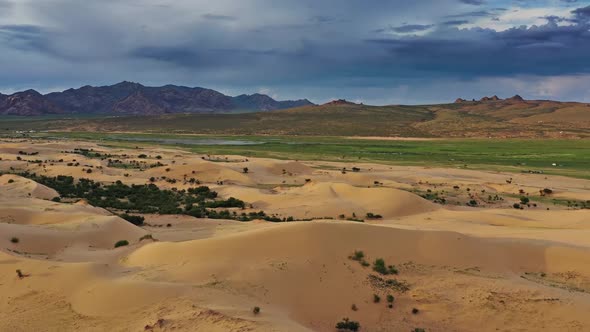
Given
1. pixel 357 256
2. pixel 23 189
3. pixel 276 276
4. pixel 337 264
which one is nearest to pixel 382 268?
pixel 357 256

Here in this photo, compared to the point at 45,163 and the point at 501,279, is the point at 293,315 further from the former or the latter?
the point at 45,163

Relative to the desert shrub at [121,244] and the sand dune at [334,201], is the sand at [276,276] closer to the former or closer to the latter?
the desert shrub at [121,244]

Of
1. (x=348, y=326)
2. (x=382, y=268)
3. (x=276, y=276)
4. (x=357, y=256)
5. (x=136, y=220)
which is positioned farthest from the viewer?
(x=136, y=220)

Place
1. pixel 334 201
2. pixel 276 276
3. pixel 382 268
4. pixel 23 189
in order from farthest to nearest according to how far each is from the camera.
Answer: pixel 334 201, pixel 23 189, pixel 382 268, pixel 276 276

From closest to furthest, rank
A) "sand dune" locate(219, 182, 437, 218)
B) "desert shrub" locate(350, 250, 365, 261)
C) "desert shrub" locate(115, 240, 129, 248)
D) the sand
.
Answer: the sand
"desert shrub" locate(350, 250, 365, 261)
"desert shrub" locate(115, 240, 129, 248)
"sand dune" locate(219, 182, 437, 218)

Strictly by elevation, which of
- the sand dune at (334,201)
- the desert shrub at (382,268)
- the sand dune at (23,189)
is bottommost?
the sand dune at (334,201)

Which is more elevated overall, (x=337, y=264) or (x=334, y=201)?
(x=337, y=264)

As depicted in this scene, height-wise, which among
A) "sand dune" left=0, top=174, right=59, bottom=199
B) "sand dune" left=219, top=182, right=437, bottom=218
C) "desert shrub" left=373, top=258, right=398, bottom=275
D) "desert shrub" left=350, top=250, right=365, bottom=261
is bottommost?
"sand dune" left=219, top=182, right=437, bottom=218

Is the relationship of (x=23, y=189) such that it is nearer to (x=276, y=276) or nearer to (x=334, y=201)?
Answer: (x=334, y=201)

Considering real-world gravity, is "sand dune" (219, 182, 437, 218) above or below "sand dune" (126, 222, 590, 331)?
below


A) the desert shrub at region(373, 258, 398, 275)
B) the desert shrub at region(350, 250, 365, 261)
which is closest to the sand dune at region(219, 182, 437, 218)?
the desert shrub at region(350, 250, 365, 261)

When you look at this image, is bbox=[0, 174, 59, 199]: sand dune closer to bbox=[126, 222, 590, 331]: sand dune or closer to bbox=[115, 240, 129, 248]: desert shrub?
bbox=[115, 240, 129, 248]: desert shrub

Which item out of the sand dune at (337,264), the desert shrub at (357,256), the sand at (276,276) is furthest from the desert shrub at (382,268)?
the desert shrub at (357,256)
